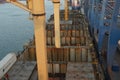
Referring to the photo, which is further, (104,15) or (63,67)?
(104,15)

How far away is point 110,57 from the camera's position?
71.2 feet

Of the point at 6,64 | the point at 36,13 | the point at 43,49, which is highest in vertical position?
the point at 36,13

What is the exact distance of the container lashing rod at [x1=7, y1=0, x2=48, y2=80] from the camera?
10.1 metres

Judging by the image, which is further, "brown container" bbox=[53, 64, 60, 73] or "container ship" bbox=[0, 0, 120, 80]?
"brown container" bbox=[53, 64, 60, 73]

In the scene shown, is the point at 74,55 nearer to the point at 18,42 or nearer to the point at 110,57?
the point at 110,57

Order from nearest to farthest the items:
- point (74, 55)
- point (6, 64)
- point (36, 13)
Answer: point (36, 13) < point (6, 64) < point (74, 55)

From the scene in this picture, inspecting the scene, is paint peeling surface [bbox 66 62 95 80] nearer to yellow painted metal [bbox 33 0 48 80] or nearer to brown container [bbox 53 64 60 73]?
brown container [bbox 53 64 60 73]

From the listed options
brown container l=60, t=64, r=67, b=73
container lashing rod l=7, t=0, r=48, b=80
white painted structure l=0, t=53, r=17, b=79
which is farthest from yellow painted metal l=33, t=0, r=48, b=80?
brown container l=60, t=64, r=67, b=73

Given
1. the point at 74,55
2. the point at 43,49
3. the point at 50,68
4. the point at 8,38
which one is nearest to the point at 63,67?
the point at 50,68

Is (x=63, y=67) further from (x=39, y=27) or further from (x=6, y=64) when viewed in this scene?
(x=39, y=27)

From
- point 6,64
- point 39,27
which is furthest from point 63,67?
point 39,27

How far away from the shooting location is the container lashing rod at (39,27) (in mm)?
10148

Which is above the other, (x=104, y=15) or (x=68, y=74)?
(x=104, y=15)

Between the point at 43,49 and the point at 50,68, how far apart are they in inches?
416
